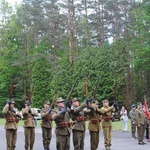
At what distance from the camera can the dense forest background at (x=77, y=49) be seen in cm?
3928

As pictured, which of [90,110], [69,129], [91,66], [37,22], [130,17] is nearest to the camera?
[69,129]

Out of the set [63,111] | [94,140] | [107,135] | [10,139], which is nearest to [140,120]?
[107,135]

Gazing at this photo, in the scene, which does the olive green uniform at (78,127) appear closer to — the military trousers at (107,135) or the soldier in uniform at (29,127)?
the military trousers at (107,135)

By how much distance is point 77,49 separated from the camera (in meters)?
47.3

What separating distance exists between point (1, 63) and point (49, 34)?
38.7 ft

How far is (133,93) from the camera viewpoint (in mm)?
43938

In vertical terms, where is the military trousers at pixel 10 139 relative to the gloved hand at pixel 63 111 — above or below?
below

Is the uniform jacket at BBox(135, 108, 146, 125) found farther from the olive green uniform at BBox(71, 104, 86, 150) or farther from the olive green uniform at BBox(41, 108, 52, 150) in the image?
the olive green uniform at BBox(71, 104, 86, 150)

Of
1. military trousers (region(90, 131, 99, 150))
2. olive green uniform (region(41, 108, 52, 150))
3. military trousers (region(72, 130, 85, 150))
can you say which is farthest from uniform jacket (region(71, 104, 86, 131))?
olive green uniform (region(41, 108, 52, 150))

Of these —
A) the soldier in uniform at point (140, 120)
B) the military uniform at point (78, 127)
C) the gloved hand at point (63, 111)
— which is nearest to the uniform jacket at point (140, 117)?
the soldier in uniform at point (140, 120)

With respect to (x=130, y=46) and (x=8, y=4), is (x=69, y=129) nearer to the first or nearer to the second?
(x=130, y=46)

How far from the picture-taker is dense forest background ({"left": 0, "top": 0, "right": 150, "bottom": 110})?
1547 inches

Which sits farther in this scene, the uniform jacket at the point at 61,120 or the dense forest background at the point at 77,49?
the dense forest background at the point at 77,49

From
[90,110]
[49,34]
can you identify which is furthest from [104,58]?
[90,110]
